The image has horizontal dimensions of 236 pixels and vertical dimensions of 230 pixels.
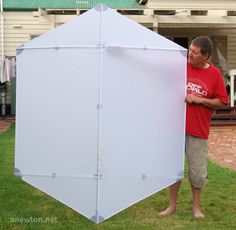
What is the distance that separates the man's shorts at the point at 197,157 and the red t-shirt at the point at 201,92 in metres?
0.06

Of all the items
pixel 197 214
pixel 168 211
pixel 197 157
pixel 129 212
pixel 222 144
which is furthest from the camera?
pixel 222 144

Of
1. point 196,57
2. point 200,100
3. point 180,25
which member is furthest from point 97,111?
point 180,25

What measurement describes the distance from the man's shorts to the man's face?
0.67 m

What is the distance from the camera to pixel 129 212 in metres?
5.18

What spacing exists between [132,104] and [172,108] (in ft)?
1.39

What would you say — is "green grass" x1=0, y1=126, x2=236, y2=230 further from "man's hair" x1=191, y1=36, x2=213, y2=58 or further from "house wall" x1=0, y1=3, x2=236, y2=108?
"house wall" x1=0, y1=3, x2=236, y2=108

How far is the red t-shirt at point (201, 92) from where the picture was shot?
15.4ft

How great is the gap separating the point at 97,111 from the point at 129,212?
5.27ft

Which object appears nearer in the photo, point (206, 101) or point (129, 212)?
point (206, 101)

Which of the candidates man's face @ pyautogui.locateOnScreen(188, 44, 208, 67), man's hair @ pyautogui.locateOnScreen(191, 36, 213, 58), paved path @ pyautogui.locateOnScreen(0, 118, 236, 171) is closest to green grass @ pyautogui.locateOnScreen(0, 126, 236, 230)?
man's face @ pyautogui.locateOnScreen(188, 44, 208, 67)

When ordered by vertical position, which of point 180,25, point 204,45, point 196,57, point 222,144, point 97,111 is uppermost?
point 180,25

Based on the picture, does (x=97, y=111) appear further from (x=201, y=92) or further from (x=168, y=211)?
(x=168, y=211)

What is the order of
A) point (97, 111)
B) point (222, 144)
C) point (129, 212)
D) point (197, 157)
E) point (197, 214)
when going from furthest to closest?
point (222, 144)
point (129, 212)
point (197, 214)
point (197, 157)
point (97, 111)

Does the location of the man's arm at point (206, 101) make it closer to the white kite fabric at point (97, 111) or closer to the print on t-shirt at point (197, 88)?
the print on t-shirt at point (197, 88)
